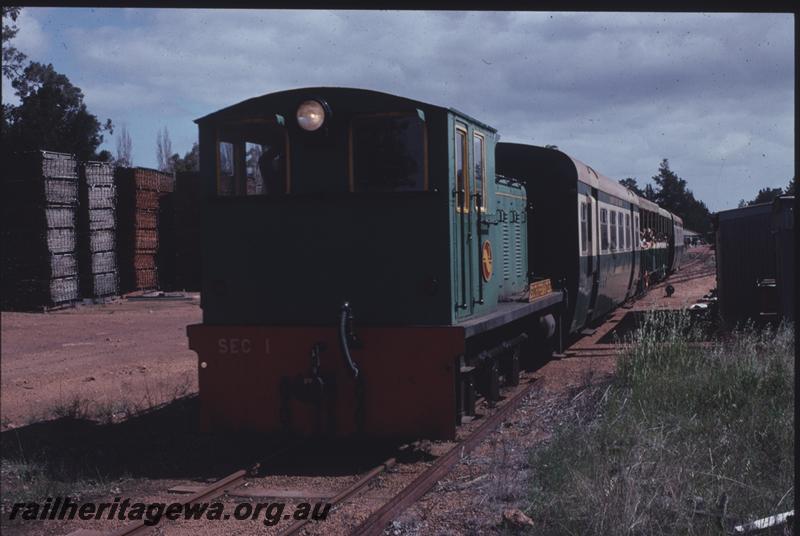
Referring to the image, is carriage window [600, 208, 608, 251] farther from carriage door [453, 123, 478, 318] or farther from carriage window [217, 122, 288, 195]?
carriage window [217, 122, 288, 195]

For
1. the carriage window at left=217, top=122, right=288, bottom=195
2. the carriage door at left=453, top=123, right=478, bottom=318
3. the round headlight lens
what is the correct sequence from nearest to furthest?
the round headlight lens < the carriage door at left=453, top=123, right=478, bottom=318 < the carriage window at left=217, top=122, right=288, bottom=195

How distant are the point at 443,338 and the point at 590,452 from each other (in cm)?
146

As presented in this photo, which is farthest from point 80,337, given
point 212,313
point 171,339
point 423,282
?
point 423,282

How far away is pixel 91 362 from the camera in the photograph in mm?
13758

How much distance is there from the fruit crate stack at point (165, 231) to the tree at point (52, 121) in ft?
11.3

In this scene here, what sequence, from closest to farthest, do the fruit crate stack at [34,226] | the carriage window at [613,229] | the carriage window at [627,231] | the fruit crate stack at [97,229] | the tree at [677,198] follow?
the carriage window at [613,229] < the carriage window at [627,231] < the fruit crate stack at [34,226] < the fruit crate stack at [97,229] < the tree at [677,198]

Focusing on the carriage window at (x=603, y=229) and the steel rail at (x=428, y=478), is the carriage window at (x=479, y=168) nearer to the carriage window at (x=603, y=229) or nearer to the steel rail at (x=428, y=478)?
the steel rail at (x=428, y=478)

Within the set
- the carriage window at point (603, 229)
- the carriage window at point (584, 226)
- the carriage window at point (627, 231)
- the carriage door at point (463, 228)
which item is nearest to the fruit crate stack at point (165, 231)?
the carriage window at point (627, 231)

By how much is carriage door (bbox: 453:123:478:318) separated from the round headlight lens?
1.20 m

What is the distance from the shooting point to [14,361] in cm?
1386

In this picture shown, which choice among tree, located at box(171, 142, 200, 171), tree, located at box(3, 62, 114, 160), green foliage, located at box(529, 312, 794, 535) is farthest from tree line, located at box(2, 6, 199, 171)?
tree, located at box(171, 142, 200, 171)

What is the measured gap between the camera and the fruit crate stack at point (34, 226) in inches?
777

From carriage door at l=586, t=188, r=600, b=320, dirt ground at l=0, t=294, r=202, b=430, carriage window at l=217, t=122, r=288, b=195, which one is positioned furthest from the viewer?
carriage door at l=586, t=188, r=600, b=320

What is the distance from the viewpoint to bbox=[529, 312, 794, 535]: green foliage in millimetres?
4848
